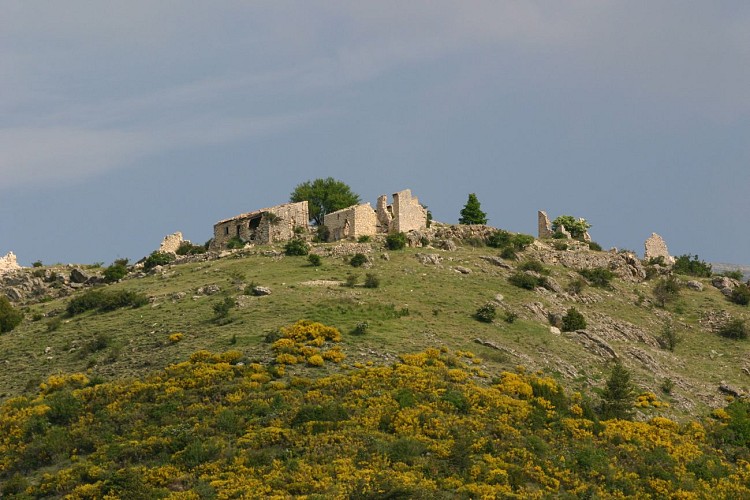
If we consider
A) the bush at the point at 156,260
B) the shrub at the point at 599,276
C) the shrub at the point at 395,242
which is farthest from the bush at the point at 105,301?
the shrub at the point at 599,276

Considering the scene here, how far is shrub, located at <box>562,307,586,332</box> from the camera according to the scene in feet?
224

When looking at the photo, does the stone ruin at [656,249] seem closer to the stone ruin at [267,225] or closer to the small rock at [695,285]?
the small rock at [695,285]

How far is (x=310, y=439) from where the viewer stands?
44.9 meters

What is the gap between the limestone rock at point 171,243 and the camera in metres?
90.8

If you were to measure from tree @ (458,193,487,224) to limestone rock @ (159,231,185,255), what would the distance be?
79.5ft

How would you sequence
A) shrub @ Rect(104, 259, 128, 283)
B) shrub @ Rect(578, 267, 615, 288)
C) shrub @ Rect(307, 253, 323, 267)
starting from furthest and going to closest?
1. shrub @ Rect(104, 259, 128, 283)
2. shrub @ Rect(578, 267, 615, 288)
3. shrub @ Rect(307, 253, 323, 267)

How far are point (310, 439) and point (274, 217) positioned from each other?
4209 cm

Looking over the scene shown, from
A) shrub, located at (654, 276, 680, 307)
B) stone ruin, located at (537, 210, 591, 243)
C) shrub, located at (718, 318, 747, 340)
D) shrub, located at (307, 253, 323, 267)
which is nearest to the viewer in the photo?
shrub, located at (718, 318, 747, 340)

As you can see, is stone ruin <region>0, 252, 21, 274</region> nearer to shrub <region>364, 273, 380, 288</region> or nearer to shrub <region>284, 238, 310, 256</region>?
shrub <region>284, 238, 310, 256</region>

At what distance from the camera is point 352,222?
84.2 metres

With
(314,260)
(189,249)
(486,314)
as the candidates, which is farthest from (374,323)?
(189,249)

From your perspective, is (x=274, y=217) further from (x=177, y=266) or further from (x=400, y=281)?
(x=400, y=281)

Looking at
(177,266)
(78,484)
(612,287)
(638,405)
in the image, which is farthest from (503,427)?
(177,266)

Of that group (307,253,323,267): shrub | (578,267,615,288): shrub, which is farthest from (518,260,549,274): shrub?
(307,253,323,267): shrub
